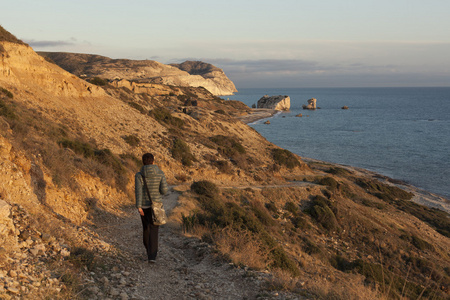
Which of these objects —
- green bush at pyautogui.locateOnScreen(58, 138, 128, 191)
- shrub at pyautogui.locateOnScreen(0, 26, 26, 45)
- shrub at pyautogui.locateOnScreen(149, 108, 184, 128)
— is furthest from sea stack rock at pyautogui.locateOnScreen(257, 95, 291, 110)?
green bush at pyautogui.locateOnScreen(58, 138, 128, 191)

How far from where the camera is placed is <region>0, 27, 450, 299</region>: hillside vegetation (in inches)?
223

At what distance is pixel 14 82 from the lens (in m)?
21.3

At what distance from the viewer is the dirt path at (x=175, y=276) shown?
5.57 m

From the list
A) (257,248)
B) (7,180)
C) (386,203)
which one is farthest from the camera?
(386,203)

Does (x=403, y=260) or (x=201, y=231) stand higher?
(x=201, y=231)

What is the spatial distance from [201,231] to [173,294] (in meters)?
4.18

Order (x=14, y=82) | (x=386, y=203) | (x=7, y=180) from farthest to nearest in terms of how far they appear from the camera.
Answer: (x=386, y=203)
(x=14, y=82)
(x=7, y=180)

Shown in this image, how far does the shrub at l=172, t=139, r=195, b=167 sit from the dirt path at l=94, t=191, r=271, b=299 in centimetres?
1673

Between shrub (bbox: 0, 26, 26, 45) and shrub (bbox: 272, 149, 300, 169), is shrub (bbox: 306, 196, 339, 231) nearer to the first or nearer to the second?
shrub (bbox: 272, 149, 300, 169)

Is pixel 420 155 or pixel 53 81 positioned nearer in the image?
pixel 53 81

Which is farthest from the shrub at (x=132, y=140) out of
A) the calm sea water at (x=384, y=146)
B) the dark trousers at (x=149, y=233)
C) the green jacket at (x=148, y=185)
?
the calm sea water at (x=384, y=146)

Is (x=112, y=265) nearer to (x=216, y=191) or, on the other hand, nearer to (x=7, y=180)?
(x=7, y=180)

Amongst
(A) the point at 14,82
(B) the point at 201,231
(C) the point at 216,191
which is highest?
(A) the point at 14,82

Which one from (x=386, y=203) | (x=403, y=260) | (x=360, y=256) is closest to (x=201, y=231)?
(x=360, y=256)
